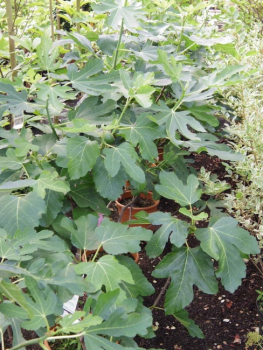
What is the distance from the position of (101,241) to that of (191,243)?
1.59 m

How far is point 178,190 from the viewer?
5.29ft

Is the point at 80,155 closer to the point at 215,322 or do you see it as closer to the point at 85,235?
the point at 85,235

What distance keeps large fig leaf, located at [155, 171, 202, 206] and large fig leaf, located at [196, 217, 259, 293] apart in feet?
0.44

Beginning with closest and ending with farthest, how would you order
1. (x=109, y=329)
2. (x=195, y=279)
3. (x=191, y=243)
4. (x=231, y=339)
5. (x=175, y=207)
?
(x=109, y=329) < (x=195, y=279) < (x=231, y=339) < (x=191, y=243) < (x=175, y=207)

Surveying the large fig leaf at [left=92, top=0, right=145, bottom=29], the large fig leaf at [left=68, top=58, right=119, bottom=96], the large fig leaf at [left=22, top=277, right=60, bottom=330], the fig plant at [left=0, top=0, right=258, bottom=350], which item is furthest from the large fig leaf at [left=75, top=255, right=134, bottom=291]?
the large fig leaf at [left=92, top=0, right=145, bottom=29]

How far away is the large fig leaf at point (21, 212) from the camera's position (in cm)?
133

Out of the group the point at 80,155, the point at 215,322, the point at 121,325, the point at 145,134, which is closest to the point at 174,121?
the point at 145,134

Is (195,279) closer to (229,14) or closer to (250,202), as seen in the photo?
(250,202)

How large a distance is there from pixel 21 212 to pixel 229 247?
2.50ft

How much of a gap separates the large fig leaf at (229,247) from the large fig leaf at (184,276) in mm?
84

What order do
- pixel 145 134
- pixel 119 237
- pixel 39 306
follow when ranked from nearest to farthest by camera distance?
pixel 39 306 < pixel 119 237 < pixel 145 134

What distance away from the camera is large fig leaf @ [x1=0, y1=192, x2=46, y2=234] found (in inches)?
52.6

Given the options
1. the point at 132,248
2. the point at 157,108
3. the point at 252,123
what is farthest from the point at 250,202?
the point at 132,248

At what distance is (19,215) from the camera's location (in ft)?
4.42
